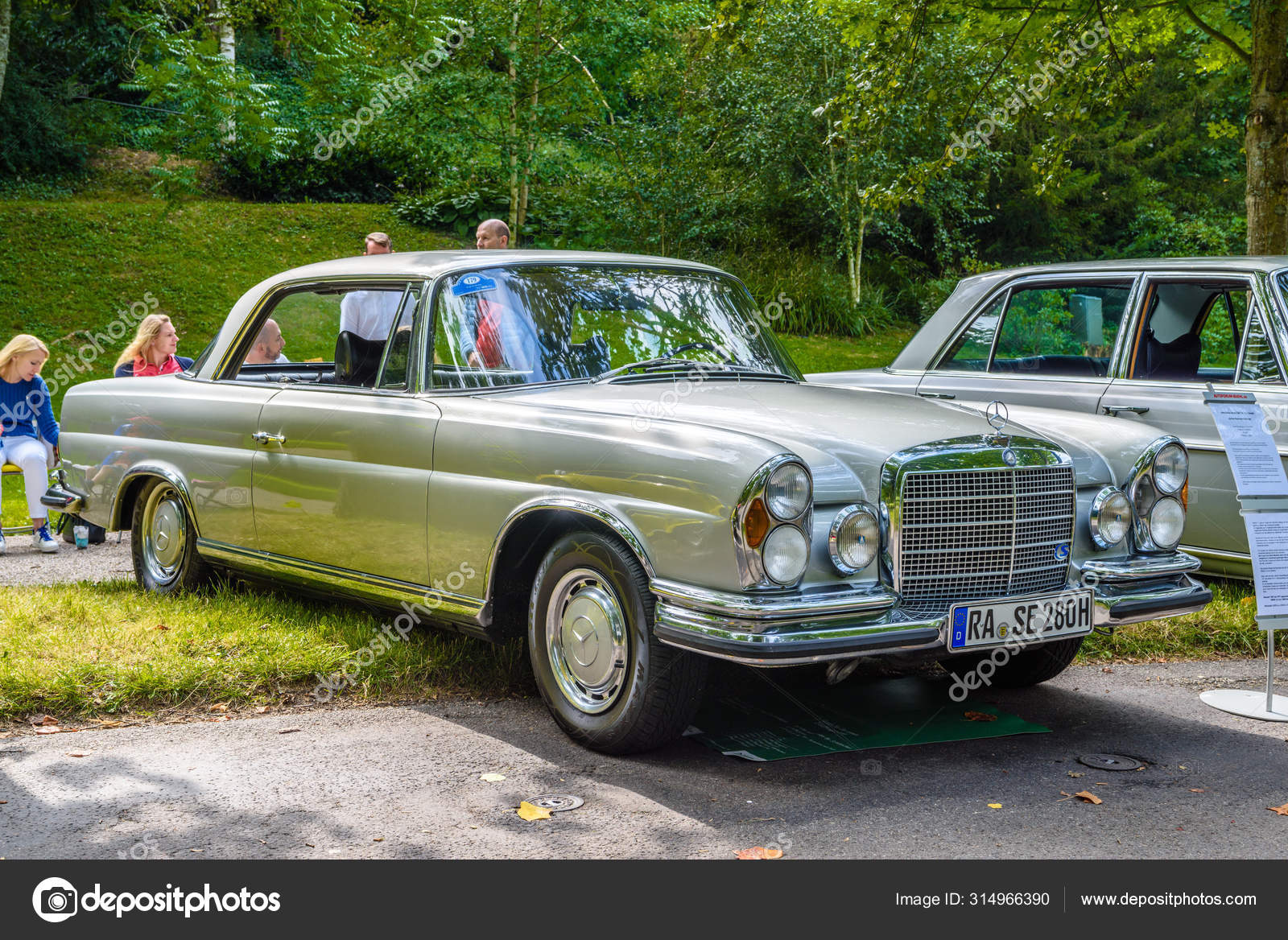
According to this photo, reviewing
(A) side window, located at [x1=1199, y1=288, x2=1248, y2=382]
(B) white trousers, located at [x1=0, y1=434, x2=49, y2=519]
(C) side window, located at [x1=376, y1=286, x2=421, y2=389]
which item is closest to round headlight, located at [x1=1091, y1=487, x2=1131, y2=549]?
(A) side window, located at [x1=1199, y1=288, x2=1248, y2=382]

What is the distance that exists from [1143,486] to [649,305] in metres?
2.12

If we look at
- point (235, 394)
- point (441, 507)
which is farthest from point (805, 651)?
point (235, 394)

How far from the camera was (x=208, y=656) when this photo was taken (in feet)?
17.7

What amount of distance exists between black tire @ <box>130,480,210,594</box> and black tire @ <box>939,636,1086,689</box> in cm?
381

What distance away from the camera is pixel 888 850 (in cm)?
359

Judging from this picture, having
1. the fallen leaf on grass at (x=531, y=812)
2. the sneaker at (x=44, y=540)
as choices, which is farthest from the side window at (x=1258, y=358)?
the sneaker at (x=44, y=540)

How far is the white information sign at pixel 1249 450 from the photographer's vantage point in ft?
16.9

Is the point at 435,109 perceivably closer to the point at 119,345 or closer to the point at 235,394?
the point at 119,345

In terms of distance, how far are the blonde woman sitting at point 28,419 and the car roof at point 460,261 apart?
4.26 meters

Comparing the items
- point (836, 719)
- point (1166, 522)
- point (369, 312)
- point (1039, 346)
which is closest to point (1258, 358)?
point (1039, 346)

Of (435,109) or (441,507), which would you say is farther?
(435,109)

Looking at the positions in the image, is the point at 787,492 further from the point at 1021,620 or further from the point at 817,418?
the point at 1021,620

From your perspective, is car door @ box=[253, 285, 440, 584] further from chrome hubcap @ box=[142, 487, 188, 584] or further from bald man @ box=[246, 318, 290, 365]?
chrome hubcap @ box=[142, 487, 188, 584]
